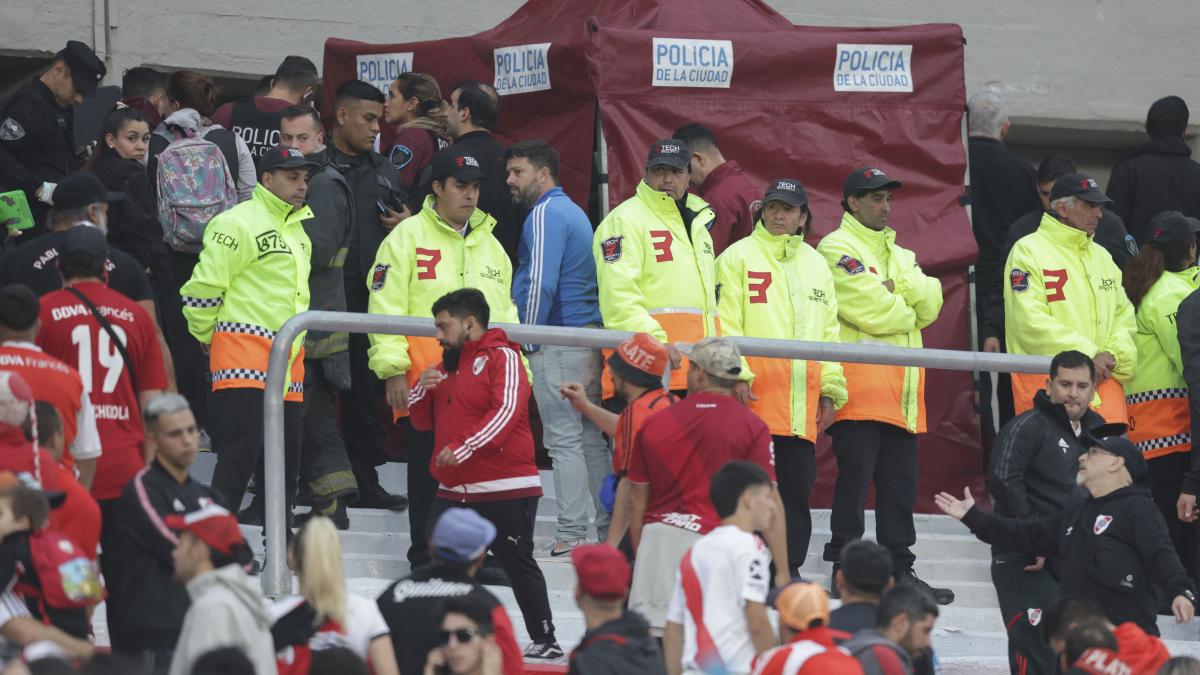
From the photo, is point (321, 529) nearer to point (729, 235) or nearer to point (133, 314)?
point (133, 314)

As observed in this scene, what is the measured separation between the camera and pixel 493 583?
9.84 metres

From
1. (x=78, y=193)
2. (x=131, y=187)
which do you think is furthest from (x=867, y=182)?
(x=78, y=193)

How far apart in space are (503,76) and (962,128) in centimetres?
270

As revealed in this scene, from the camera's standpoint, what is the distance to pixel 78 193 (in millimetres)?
9117

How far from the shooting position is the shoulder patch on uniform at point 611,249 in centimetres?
1055

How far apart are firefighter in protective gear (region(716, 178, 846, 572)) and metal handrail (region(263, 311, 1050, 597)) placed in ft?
1.35

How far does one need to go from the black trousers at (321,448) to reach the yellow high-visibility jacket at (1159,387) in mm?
4149

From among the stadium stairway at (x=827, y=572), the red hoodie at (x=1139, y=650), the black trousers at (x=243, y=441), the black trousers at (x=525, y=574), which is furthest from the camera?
the stadium stairway at (x=827, y=572)

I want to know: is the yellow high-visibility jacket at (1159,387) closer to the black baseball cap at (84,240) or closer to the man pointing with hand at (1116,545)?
the man pointing with hand at (1116,545)

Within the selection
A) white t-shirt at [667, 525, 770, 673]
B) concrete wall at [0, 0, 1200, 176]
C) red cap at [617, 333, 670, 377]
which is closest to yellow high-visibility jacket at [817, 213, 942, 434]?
red cap at [617, 333, 670, 377]

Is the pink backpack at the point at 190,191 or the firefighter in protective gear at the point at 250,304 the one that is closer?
the firefighter in protective gear at the point at 250,304

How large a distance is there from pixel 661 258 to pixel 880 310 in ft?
3.85

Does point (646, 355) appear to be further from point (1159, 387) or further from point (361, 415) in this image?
point (1159, 387)

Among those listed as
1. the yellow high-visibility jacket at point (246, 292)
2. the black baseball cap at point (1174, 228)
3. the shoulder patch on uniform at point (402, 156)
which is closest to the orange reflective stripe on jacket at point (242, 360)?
the yellow high-visibility jacket at point (246, 292)
